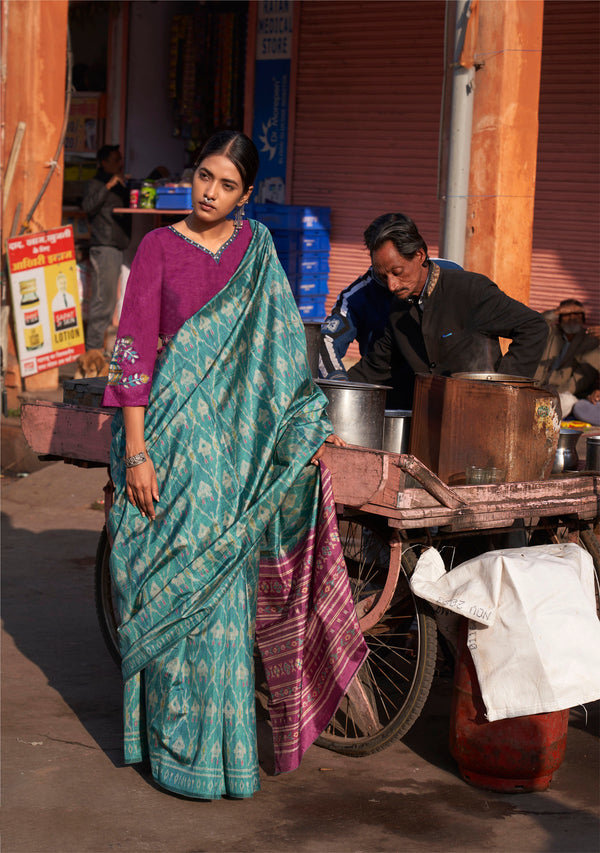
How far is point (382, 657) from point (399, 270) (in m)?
1.36

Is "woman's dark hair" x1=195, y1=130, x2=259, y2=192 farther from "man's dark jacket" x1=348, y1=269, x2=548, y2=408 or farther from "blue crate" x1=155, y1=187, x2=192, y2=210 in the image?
"blue crate" x1=155, y1=187, x2=192, y2=210

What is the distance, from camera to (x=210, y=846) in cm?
299

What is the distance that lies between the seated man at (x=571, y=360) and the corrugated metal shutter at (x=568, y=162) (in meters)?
0.50

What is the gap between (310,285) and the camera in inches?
413

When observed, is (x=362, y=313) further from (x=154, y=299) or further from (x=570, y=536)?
(x=154, y=299)

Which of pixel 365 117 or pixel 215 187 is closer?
pixel 215 187

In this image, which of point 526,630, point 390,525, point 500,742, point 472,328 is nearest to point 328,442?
point 390,525

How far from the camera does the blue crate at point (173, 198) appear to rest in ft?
34.6

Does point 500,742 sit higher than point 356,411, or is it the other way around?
point 356,411

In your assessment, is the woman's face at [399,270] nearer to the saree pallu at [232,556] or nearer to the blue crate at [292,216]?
the saree pallu at [232,556]

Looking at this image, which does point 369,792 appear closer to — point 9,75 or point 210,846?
point 210,846

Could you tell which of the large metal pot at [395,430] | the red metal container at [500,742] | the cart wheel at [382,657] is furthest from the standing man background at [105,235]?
the red metal container at [500,742]

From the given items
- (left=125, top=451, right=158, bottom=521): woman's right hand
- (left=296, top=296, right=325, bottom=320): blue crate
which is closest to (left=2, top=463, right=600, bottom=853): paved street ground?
(left=125, top=451, right=158, bottom=521): woman's right hand

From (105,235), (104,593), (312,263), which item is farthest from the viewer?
(105,235)
